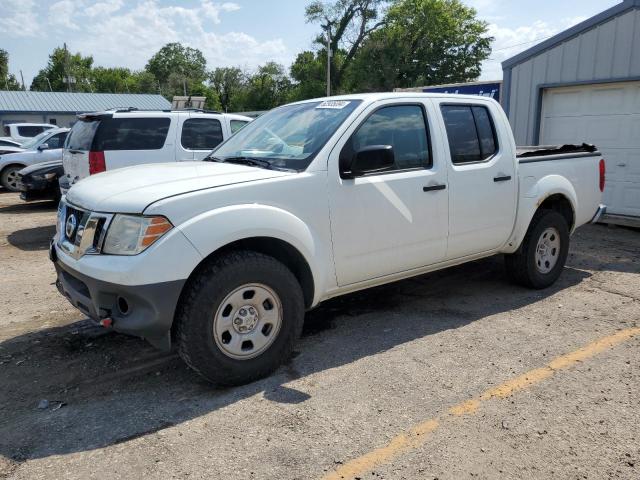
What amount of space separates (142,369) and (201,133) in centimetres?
569

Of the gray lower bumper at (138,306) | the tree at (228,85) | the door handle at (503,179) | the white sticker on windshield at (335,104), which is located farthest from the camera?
the tree at (228,85)

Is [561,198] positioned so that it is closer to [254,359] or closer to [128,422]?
[254,359]

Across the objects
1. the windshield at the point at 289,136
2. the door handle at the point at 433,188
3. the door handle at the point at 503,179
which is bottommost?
the door handle at the point at 503,179

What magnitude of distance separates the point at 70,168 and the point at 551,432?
8040 mm

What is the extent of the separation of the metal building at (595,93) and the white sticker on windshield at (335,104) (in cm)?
697

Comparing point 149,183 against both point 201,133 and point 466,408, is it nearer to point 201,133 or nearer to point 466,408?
point 466,408

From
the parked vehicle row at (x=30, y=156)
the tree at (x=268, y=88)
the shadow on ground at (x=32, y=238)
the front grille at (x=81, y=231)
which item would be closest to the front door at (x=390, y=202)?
the front grille at (x=81, y=231)

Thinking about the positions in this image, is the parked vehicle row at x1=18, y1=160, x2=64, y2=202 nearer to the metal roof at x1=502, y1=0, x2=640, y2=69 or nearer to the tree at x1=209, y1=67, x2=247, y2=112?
the metal roof at x1=502, y1=0, x2=640, y2=69

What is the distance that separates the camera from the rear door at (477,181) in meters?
4.57

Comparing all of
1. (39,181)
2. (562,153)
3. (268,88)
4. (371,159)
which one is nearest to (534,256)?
(562,153)

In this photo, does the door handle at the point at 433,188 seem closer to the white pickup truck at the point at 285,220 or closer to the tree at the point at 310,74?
the white pickup truck at the point at 285,220

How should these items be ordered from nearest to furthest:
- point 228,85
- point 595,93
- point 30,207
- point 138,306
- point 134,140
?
point 138,306 → point 134,140 → point 595,93 → point 30,207 → point 228,85

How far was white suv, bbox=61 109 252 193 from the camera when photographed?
319 inches

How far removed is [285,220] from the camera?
351 centimetres
